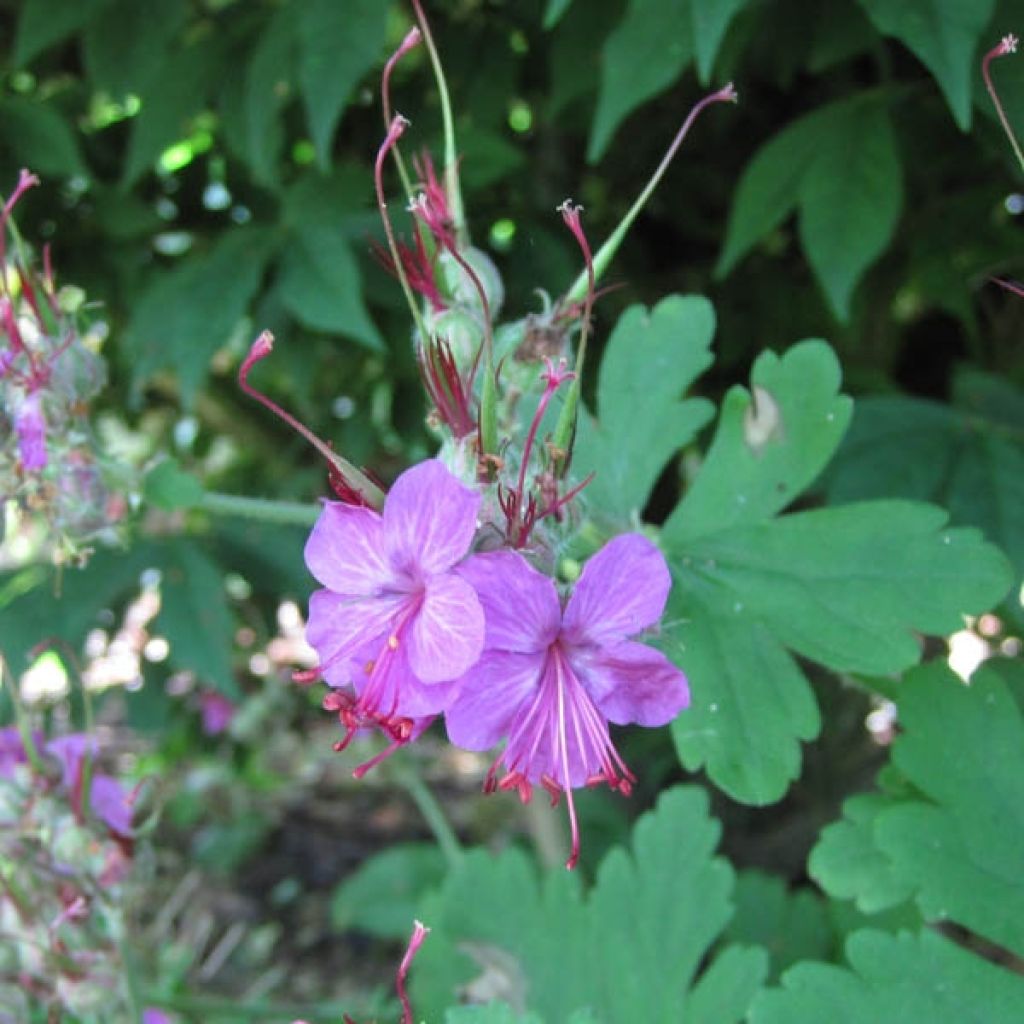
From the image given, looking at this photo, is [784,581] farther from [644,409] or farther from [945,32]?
[945,32]

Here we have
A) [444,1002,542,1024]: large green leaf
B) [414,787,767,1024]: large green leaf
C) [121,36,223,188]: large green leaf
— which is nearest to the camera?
[444,1002,542,1024]: large green leaf

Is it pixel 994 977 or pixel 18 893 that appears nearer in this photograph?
pixel 994 977

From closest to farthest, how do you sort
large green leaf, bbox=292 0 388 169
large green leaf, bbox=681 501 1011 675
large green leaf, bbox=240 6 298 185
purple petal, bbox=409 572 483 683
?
purple petal, bbox=409 572 483 683 → large green leaf, bbox=681 501 1011 675 → large green leaf, bbox=292 0 388 169 → large green leaf, bbox=240 6 298 185

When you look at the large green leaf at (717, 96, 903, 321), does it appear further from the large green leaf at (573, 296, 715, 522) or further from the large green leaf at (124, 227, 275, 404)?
the large green leaf at (124, 227, 275, 404)

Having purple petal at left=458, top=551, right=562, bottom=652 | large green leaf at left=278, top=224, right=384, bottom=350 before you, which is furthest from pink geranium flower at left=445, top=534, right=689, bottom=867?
large green leaf at left=278, top=224, right=384, bottom=350

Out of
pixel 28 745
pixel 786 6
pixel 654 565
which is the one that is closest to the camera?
pixel 654 565

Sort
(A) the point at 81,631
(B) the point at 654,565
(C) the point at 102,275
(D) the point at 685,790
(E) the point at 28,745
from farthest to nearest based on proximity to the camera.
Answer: (C) the point at 102,275
(A) the point at 81,631
(D) the point at 685,790
(E) the point at 28,745
(B) the point at 654,565

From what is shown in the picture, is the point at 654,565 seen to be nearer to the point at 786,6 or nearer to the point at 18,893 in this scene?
the point at 18,893

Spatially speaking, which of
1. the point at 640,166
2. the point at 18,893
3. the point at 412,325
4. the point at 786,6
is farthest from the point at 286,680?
the point at 786,6

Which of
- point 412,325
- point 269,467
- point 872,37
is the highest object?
point 872,37
